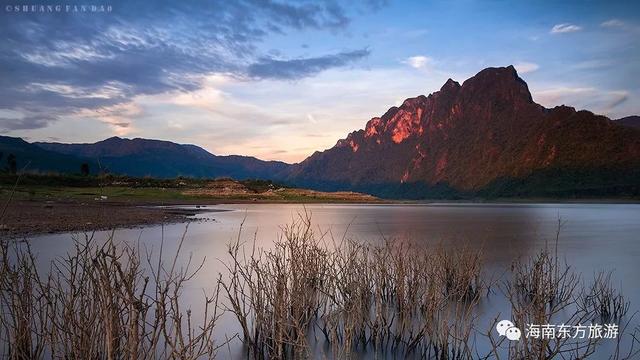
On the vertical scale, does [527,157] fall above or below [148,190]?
above

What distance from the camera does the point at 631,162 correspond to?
376 feet

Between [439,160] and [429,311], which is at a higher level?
[439,160]

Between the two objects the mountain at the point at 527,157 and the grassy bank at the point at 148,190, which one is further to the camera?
the mountain at the point at 527,157

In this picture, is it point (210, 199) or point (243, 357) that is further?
point (210, 199)

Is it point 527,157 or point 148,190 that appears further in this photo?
point 527,157

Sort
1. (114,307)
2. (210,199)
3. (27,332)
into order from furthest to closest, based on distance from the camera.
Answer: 1. (210,199)
2. (27,332)
3. (114,307)

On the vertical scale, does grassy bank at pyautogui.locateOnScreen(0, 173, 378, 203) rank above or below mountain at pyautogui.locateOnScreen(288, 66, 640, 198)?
below

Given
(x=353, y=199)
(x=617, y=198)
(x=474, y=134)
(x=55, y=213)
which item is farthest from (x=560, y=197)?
(x=55, y=213)

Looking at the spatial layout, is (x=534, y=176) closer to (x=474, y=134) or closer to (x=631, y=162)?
(x=631, y=162)

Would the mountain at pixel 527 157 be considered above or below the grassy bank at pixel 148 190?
above

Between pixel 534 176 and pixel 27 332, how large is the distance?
449 ft

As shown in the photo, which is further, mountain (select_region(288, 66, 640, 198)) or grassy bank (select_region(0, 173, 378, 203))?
mountain (select_region(288, 66, 640, 198))

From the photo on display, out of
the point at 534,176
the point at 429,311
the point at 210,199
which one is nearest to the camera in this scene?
the point at 429,311

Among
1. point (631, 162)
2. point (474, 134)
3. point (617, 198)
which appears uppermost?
point (474, 134)
